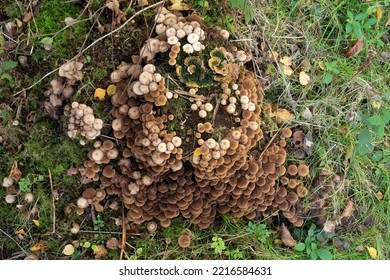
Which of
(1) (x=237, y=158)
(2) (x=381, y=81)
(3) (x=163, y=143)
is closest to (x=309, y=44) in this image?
(2) (x=381, y=81)

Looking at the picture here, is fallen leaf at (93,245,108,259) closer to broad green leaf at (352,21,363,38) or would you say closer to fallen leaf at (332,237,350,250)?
fallen leaf at (332,237,350,250)

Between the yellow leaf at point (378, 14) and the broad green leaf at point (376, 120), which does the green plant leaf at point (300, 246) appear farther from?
the yellow leaf at point (378, 14)

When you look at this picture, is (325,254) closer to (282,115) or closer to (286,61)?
(282,115)

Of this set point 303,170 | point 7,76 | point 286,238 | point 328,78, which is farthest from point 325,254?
point 7,76

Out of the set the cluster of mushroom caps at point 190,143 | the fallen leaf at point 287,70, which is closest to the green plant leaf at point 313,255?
the cluster of mushroom caps at point 190,143

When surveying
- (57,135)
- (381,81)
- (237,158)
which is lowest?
(57,135)
